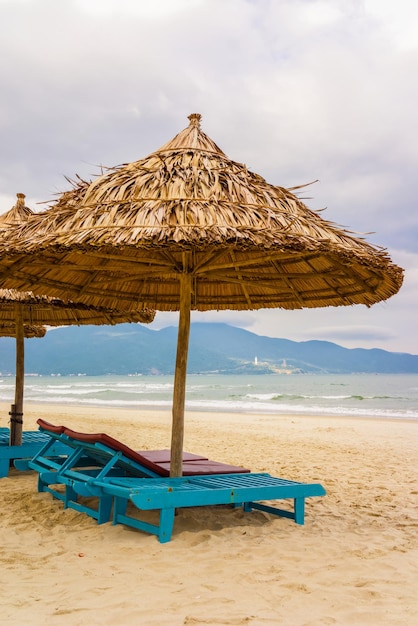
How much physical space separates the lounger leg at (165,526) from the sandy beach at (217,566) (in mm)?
65

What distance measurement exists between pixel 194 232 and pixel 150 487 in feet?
5.77

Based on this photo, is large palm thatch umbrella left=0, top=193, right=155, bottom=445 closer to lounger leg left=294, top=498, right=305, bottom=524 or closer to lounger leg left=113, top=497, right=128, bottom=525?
lounger leg left=113, top=497, right=128, bottom=525

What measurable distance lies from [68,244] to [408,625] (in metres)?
2.91

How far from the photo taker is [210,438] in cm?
1234

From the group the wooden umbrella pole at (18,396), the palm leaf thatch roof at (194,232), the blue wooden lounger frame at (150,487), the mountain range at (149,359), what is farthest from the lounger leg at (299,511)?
the mountain range at (149,359)

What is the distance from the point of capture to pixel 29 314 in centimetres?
819

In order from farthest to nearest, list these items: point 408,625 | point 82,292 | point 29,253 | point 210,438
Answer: point 210,438
point 82,292
point 29,253
point 408,625

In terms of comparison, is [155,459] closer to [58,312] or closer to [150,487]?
[150,487]

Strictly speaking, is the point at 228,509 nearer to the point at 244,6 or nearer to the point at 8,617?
the point at 8,617

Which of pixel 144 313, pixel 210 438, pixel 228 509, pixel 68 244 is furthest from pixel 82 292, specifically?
pixel 210 438

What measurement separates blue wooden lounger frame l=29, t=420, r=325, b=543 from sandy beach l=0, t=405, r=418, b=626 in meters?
0.12

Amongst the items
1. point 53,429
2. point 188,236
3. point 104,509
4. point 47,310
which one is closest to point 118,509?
point 104,509

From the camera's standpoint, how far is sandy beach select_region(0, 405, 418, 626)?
2699 mm

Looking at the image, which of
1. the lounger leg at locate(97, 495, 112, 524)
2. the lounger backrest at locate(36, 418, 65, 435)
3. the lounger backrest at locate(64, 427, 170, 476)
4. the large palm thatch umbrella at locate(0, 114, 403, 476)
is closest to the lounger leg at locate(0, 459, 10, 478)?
the lounger backrest at locate(36, 418, 65, 435)
